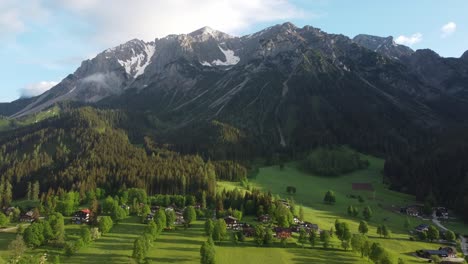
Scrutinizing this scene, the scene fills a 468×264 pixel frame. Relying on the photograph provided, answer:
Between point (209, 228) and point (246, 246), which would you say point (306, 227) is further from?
point (209, 228)

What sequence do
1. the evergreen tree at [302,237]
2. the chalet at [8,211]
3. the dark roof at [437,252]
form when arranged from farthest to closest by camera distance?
the chalet at [8,211]
the evergreen tree at [302,237]
the dark roof at [437,252]

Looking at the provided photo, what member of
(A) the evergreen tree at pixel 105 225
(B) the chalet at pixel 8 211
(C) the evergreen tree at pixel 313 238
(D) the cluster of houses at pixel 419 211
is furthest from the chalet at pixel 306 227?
(B) the chalet at pixel 8 211

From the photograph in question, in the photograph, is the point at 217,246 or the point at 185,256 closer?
the point at 185,256

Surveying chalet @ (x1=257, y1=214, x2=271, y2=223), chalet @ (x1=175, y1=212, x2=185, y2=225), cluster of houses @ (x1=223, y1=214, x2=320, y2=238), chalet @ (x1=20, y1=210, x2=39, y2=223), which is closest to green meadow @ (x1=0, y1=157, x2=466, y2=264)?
cluster of houses @ (x1=223, y1=214, x2=320, y2=238)

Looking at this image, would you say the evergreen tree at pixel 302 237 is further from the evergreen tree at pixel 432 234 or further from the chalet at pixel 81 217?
the chalet at pixel 81 217

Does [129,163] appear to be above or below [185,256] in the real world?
above

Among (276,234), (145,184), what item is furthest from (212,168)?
(276,234)

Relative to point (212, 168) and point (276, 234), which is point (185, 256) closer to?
point (276, 234)
